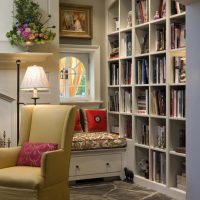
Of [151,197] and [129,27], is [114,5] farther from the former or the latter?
[151,197]

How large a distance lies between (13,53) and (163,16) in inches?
70.9

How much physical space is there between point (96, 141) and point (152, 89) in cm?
96

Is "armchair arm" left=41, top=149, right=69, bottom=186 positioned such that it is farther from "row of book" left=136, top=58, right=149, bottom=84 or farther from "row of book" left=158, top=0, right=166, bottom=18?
"row of book" left=158, top=0, right=166, bottom=18

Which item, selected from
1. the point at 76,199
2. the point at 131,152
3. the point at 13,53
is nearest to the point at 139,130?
the point at 131,152

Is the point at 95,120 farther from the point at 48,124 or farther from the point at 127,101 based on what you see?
the point at 48,124

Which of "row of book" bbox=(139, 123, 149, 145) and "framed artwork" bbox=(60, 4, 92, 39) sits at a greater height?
"framed artwork" bbox=(60, 4, 92, 39)

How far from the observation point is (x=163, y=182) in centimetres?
457

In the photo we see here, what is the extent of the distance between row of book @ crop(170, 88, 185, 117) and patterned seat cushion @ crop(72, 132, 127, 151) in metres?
1.01

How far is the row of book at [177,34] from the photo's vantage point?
430 cm

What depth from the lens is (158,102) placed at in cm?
465

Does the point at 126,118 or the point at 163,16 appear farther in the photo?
the point at 126,118

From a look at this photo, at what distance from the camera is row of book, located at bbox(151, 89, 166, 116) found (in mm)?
4566

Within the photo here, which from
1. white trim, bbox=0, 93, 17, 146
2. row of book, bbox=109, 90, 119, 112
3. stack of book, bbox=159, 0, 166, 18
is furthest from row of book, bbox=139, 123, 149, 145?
white trim, bbox=0, 93, 17, 146

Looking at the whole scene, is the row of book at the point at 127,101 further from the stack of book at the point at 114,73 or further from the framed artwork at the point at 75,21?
the framed artwork at the point at 75,21
